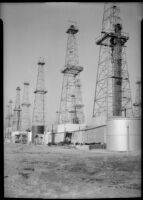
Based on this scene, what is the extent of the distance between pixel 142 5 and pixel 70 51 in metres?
20.6

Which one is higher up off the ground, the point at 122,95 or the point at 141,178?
the point at 122,95

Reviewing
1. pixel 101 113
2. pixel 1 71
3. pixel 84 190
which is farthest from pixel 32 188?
pixel 101 113

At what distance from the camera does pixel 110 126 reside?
1565 centimetres

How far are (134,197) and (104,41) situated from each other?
61.1 feet

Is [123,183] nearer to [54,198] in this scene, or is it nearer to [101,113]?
[54,198]

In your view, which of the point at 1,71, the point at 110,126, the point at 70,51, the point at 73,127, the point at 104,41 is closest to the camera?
the point at 1,71

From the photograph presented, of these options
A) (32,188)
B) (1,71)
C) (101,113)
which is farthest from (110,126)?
(1,71)

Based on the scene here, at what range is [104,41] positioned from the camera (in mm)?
22016

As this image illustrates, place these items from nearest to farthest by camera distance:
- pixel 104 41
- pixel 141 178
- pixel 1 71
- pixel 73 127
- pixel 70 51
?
pixel 1 71, pixel 141 178, pixel 104 41, pixel 70 51, pixel 73 127

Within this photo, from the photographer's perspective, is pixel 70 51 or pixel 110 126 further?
pixel 70 51

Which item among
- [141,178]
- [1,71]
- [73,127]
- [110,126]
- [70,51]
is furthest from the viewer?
[73,127]

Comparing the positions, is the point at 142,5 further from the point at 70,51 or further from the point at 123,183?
the point at 70,51

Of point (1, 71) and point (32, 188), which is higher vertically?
point (1, 71)

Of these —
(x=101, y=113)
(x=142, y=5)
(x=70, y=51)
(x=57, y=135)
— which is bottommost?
(x=57, y=135)
